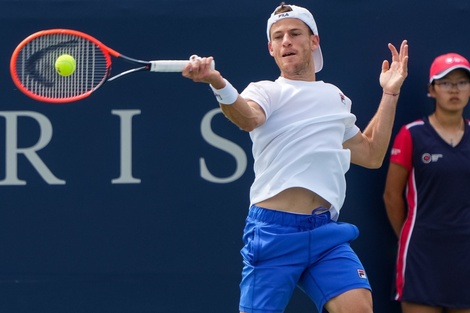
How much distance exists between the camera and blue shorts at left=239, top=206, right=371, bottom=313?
174 inches

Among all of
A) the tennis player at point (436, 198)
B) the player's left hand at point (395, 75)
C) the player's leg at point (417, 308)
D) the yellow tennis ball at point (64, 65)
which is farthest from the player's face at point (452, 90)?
the yellow tennis ball at point (64, 65)

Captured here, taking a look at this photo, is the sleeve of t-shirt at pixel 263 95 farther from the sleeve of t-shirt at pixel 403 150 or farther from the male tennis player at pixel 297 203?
the sleeve of t-shirt at pixel 403 150

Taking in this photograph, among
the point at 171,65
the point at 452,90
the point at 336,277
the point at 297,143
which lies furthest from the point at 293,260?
the point at 452,90

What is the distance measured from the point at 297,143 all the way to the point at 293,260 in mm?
459

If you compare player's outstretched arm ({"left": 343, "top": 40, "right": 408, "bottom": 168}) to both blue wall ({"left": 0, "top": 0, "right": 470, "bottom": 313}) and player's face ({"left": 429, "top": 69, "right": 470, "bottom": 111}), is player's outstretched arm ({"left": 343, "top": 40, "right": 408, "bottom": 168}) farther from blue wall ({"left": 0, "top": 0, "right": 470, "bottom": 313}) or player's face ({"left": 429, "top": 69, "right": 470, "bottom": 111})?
blue wall ({"left": 0, "top": 0, "right": 470, "bottom": 313})

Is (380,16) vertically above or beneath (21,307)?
above

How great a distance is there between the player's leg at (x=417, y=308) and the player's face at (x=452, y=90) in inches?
37.1

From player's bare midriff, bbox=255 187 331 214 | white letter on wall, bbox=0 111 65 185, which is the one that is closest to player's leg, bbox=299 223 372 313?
player's bare midriff, bbox=255 187 331 214

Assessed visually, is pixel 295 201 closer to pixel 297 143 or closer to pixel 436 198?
pixel 297 143

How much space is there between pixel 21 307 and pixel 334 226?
6.14 ft

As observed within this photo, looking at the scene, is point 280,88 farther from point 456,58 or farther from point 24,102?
point 24,102

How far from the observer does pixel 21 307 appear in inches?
219

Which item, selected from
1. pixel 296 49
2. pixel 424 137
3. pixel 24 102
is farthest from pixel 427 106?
pixel 24 102

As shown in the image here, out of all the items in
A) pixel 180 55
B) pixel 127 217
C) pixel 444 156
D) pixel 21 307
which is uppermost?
pixel 180 55
